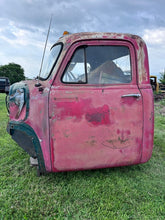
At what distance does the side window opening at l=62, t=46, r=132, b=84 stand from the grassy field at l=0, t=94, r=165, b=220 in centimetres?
132

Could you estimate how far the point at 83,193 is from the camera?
1961 mm

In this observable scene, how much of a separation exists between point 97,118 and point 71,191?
0.95 meters

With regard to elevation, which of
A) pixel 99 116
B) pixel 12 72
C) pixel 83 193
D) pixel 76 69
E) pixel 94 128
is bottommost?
pixel 83 193

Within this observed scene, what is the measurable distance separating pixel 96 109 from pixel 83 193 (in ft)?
3.34

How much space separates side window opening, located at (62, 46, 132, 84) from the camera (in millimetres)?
2035

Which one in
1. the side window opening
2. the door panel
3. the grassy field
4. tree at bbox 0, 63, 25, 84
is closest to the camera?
the grassy field

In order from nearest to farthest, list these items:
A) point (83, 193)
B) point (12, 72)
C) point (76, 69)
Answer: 1. point (83, 193)
2. point (76, 69)
3. point (12, 72)

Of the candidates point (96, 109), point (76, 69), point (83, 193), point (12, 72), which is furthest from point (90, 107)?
point (12, 72)

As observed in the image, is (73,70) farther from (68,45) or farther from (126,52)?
(126,52)

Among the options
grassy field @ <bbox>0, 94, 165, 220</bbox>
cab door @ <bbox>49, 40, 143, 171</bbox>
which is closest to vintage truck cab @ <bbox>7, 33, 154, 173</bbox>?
cab door @ <bbox>49, 40, 143, 171</bbox>

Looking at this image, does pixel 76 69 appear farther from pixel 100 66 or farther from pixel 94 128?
pixel 94 128

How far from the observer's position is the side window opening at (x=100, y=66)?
204 cm

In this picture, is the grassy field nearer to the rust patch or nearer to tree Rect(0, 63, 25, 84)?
the rust patch

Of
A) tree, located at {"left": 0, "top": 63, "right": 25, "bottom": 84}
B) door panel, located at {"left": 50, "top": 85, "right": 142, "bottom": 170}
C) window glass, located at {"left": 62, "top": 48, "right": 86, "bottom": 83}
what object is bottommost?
door panel, located at {"left": 50, "top": 85, "right": 142, "bottom": 170}
